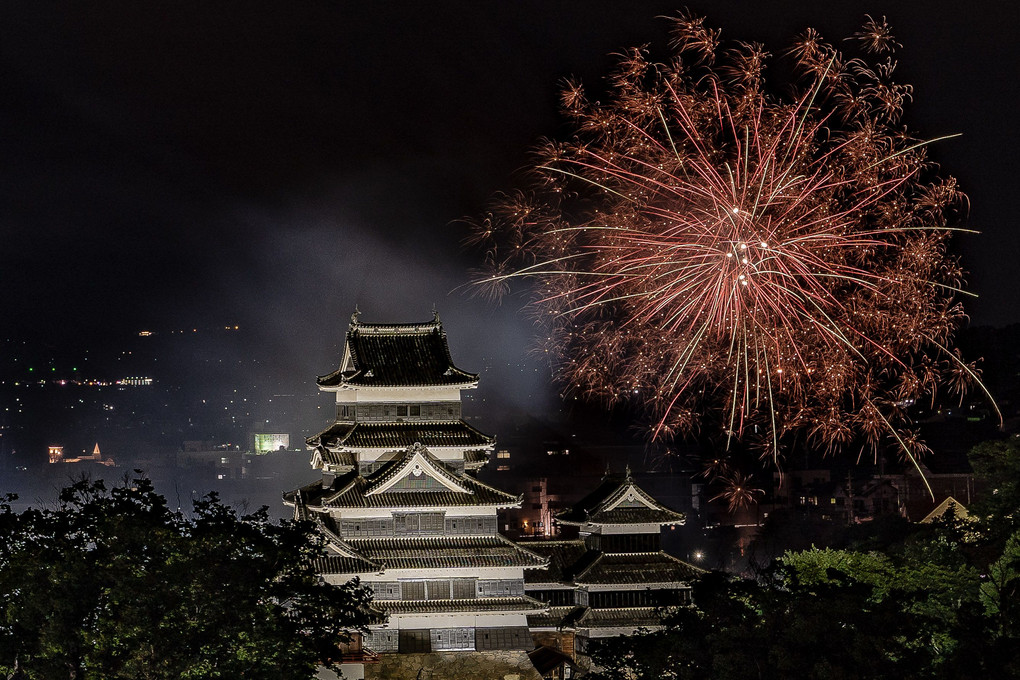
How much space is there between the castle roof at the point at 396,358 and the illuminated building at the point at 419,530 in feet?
0.18

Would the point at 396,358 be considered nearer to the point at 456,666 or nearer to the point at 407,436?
the point at 407,436

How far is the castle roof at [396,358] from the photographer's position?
119 ft

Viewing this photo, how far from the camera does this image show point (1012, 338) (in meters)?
A: 88.2

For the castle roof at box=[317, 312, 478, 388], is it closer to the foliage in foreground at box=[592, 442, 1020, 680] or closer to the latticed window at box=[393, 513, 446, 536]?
the latticed window at box=[393, 513, 446, 536]

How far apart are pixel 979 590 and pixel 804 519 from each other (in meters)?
45.3

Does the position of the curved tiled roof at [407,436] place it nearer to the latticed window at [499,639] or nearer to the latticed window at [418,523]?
the latticed window at [418,523]

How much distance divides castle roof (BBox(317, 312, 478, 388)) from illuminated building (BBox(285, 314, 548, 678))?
0.18 feet

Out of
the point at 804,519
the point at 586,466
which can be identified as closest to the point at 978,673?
the point at 804,519

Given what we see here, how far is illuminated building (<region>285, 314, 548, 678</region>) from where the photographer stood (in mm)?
33281

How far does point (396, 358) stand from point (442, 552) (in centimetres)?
652

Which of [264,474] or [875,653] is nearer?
[875,653]

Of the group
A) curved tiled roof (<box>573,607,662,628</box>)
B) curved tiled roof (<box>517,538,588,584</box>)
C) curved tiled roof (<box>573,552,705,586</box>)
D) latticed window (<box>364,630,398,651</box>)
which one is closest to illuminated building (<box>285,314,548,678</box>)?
latticed window (<box>364,630,398,651</box>)

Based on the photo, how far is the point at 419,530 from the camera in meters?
34.5

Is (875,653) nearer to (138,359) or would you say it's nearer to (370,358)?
(370,358)
